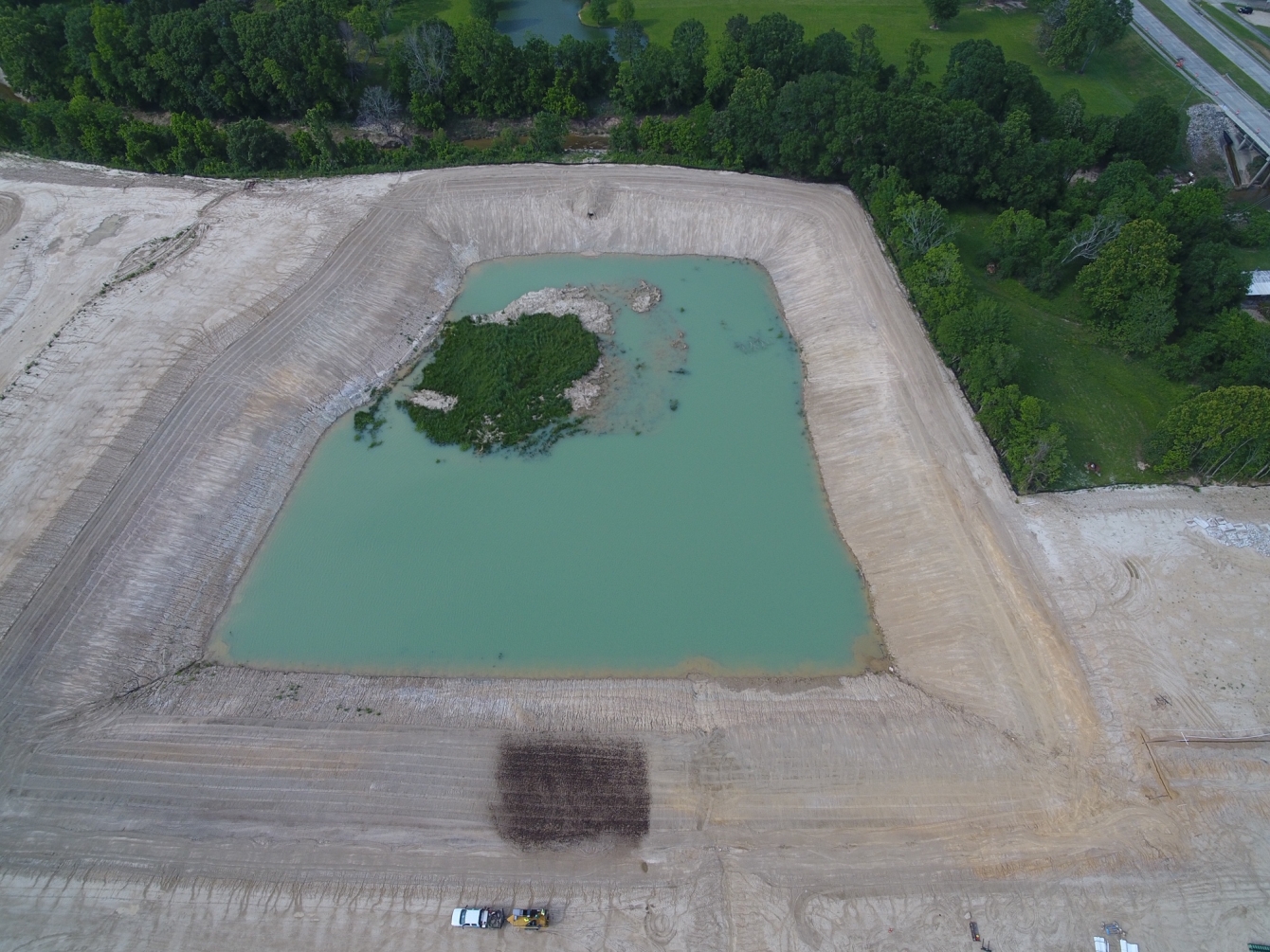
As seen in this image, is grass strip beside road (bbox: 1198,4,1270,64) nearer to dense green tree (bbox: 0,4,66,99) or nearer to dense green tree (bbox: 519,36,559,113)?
dense green tree (bbox: 519,36,559,113)

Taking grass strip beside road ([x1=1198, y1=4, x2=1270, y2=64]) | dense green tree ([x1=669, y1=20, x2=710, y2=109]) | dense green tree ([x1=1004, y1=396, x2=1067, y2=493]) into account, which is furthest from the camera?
grass strip beside road ([x1=1198, y1=4, x2=1270, y2=64])

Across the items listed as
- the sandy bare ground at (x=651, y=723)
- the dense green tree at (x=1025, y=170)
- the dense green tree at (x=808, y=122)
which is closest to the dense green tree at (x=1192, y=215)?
the dense green tree at (x=1025, y=170)

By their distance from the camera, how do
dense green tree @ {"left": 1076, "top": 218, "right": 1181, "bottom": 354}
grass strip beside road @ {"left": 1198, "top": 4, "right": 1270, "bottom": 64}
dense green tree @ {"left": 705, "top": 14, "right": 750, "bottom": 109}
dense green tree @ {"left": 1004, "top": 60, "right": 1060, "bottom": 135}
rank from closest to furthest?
dense green tree @ {"left": 1076, "top": 218, "right": 1181, "bottom": 354}
dense green tree @ {"left": 1004, "top": 60, "right": 1060, "bottom": 135}
dense green tree @ {"left": 705, "top": 14, "right": 750, "bottom": 109}
grass strip beside road @ {"left": 1198, "top": 4, "right": 1270, "bottom": 64}

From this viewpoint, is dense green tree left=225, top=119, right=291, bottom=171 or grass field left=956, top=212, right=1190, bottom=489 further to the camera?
dense green tree left=225, top=119, right=291, bottom=171

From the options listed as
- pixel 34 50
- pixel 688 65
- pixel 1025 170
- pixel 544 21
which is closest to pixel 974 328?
pixel 1025 170

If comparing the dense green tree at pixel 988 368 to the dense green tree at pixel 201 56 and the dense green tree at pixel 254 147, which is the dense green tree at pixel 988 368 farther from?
the dense green tree at pixel 201 56

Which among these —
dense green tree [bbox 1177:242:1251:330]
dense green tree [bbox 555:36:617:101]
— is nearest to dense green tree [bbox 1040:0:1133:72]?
dense green tree [bbox 1177:242:1251:330]

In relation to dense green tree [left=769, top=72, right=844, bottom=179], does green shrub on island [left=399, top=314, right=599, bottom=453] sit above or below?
below

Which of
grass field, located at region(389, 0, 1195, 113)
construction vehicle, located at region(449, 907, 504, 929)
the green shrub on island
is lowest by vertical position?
construction vehicle, located at region(449, 907, 504, 929)

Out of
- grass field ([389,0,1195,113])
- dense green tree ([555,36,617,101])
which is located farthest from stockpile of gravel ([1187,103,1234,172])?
dense green tree ([555,36,617,101])
